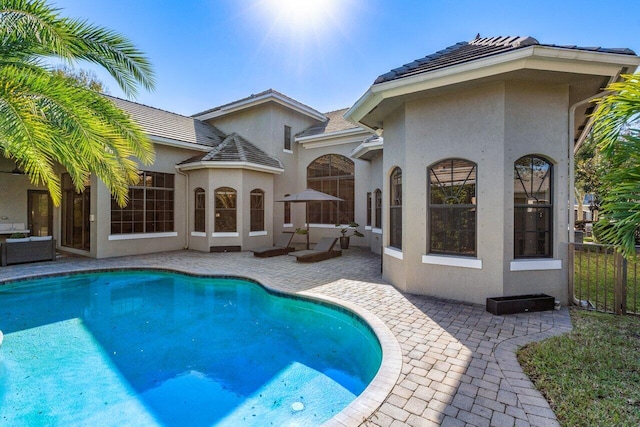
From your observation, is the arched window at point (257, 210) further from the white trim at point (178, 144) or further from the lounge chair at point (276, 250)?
the white trim at point (178, 144)

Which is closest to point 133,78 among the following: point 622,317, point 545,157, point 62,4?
point 62,4

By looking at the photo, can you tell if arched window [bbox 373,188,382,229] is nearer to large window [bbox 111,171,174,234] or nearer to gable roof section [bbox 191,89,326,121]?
gable roof section [bbox 191,89,326,121]

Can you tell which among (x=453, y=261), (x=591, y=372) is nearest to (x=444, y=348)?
(x=591, y=372)

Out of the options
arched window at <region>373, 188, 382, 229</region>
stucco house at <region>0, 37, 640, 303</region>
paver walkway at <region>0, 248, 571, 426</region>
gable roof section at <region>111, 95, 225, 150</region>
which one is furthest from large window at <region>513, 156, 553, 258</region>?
gable roof section at <region>111, 95, 225, 150</region>

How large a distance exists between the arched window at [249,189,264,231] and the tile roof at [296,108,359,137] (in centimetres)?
514

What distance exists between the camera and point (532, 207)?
664 cm

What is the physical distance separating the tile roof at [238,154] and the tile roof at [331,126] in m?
3.03

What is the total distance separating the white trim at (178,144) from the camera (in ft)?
44.2

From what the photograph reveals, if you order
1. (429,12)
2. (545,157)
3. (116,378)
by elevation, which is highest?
(429,12)

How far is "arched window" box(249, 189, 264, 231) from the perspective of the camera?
15.3 meters

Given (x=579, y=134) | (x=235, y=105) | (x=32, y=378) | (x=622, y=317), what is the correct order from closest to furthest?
1. (x=32, y=378)
2. (x=622, y=317)
3. (x=579, y=134)
4. (x=235, y=105)

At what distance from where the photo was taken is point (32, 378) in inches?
179

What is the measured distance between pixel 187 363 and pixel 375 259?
8.76 metres

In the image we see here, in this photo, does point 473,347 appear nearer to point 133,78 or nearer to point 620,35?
point 133,78
